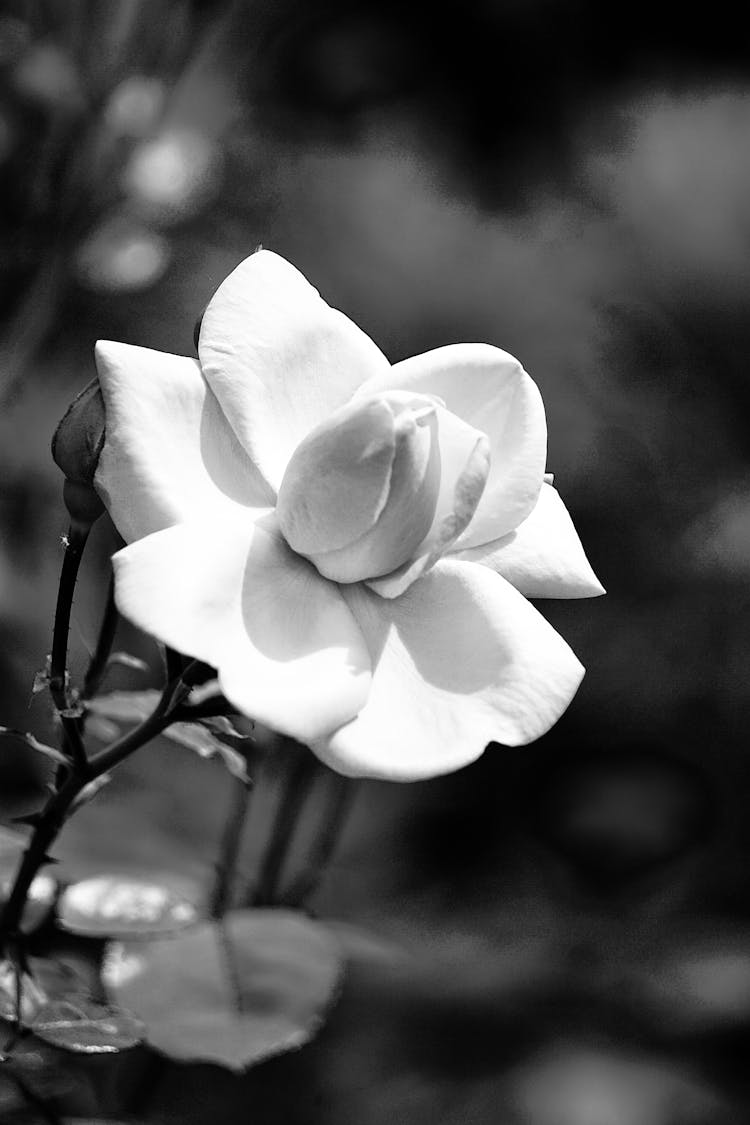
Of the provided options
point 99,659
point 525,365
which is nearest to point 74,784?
point 99,659

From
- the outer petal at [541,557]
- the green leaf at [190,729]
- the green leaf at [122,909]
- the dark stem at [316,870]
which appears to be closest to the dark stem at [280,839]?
the dark stem at [316,870]

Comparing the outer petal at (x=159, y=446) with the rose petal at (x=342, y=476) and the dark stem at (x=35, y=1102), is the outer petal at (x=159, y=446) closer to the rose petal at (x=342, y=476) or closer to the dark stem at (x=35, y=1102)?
the rose petal at (x=342, y=476)

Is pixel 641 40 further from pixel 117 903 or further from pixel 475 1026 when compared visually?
pixel 117 903

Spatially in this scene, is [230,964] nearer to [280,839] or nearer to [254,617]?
[280,839]

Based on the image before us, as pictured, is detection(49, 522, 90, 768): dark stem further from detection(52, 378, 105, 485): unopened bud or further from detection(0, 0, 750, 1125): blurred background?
detection(0, 0, 750, 1125): blurred background

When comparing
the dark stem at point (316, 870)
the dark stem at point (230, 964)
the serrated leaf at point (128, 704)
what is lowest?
the dark stem at point (316, 870)
